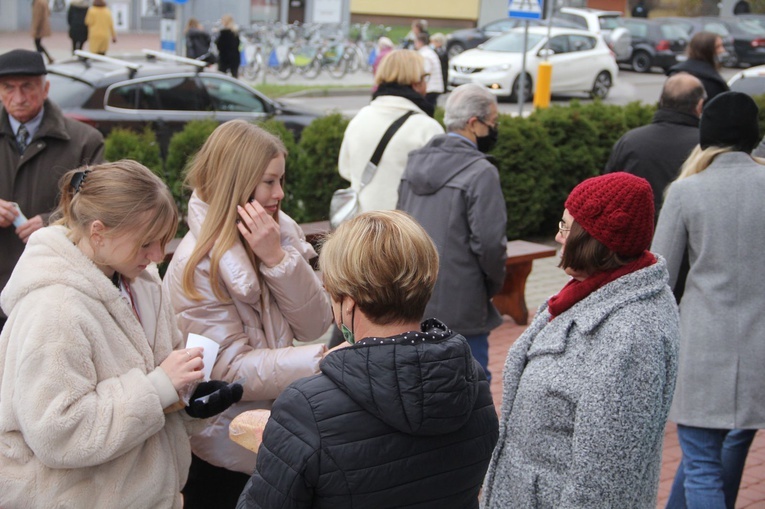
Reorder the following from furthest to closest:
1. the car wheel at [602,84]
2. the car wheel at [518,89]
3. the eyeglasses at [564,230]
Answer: the car wheel at [602,84], the car wheel at [518,89], the eyeglasses at [564,230]

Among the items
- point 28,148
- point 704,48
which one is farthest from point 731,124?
point 704,48

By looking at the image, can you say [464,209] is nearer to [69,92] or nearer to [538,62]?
[69,92]

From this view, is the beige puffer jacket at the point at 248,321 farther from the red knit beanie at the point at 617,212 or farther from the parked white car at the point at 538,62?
the parked white car at the point at 538,62

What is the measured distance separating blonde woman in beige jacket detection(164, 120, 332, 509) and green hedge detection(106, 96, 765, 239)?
4.26 meters

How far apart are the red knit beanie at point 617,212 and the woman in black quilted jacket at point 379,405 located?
0.59 metres

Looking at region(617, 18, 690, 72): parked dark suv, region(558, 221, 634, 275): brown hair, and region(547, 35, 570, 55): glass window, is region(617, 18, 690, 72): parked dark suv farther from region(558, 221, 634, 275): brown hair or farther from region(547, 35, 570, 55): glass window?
region(558, 221, 634, 275): brown hair

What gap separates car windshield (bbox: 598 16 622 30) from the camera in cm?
3381

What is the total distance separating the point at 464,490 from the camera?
226 cm

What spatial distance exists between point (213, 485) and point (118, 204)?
1368mm

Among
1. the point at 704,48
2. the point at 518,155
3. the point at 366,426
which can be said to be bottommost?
the point at 518,155

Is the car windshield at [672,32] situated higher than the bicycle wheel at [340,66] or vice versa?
the car windshield at [672,32]

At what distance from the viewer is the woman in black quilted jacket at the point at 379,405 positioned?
2043 mm

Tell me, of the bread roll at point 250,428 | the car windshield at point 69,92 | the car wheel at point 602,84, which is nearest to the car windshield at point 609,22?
the car wheel at point 602,84

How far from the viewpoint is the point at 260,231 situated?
10.6 ft
